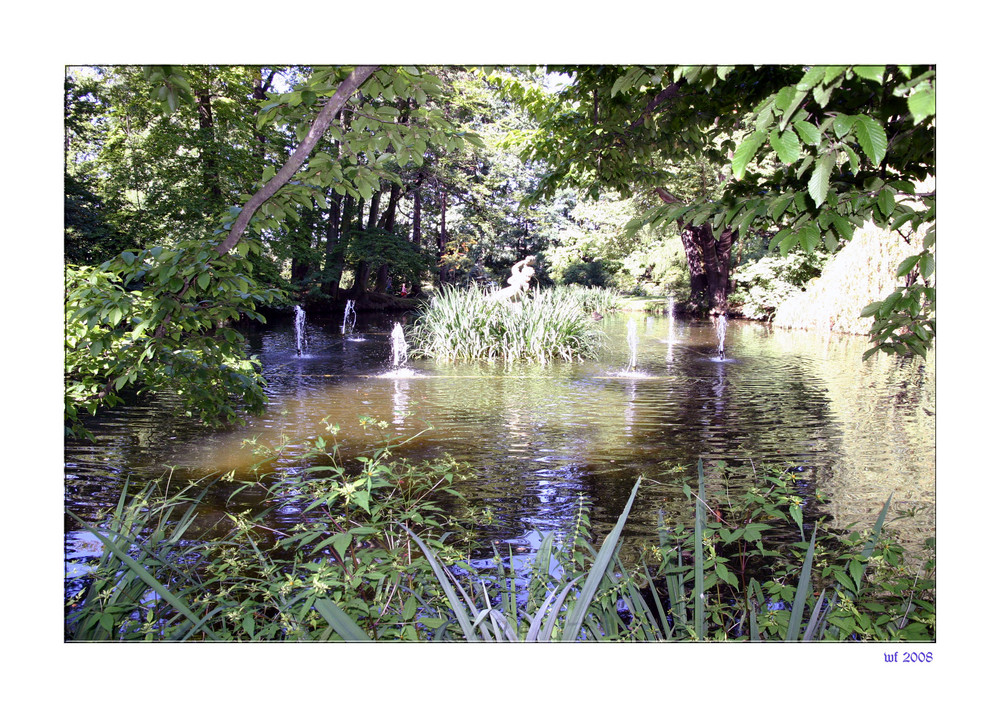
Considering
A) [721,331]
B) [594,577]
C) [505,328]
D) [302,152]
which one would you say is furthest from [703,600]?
[505,328]

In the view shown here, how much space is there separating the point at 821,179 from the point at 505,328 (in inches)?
99.6

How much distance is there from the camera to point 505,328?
362 centimetres

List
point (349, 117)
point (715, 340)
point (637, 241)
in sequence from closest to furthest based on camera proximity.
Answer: point (349, 117)
point (637, 241)
point (715, 340)

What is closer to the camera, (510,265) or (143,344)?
(143,344)

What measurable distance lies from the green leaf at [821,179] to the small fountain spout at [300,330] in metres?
1.98

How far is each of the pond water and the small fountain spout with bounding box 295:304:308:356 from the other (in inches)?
0.9

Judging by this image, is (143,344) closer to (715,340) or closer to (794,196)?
(794,196)

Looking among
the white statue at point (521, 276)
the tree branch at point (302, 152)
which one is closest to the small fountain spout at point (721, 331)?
the white statue at point (521, 276)

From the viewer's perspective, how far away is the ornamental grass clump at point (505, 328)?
2.95 meters

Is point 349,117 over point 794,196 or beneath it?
over
